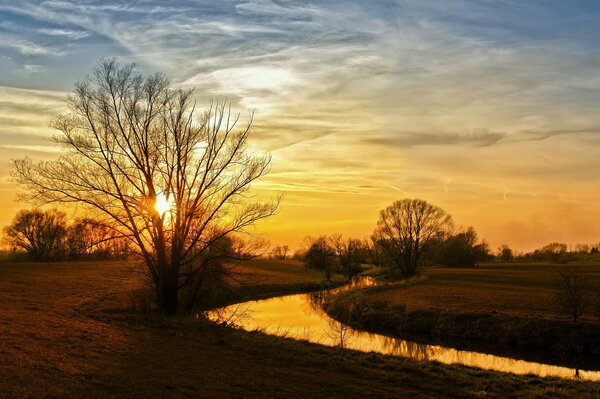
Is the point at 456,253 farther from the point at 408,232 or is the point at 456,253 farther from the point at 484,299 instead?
the point at 484,299

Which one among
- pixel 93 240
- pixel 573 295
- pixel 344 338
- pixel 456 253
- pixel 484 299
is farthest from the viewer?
pixel 456 253

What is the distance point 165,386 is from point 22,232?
268 feet

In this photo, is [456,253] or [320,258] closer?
[320,258]

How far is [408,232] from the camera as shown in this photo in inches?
3068

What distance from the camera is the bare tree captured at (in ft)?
246

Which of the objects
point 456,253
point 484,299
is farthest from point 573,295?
point 456,253

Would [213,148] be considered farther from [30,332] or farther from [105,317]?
[30,332]

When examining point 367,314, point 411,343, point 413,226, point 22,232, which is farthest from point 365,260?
point 411,343

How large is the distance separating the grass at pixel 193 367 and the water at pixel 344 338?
4863mm

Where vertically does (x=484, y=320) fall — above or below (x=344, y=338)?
above

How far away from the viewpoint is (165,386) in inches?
448

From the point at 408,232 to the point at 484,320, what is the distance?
47.9 metres

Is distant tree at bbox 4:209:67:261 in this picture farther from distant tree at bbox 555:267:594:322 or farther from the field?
distant tree at bbox 555:267:594:322

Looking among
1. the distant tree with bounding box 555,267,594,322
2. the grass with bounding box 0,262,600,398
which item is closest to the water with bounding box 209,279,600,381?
the grass with bounding box 0,262,600,398
